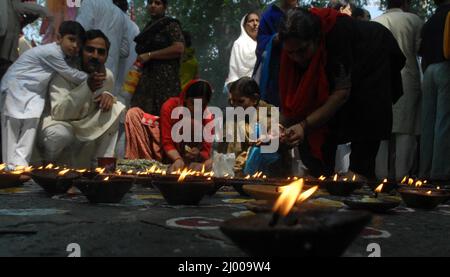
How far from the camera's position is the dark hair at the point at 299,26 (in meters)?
3.67

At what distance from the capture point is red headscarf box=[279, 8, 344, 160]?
4051 millimetres

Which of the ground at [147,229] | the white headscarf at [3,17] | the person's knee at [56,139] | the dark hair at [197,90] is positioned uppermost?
the white headscarf at [3,17]

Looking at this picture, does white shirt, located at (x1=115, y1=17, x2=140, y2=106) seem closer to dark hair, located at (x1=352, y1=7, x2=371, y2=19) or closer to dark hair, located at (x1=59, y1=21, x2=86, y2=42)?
dark hair, located at (x1=59, y1=21, x2=86, y2=42)

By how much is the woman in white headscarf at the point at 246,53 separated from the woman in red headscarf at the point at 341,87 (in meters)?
2.53

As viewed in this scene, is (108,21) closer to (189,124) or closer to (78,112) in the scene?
(78,112)

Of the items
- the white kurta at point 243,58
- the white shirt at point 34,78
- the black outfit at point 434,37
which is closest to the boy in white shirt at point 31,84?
the white shirt at point 34,78

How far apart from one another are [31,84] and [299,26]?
3240 mm

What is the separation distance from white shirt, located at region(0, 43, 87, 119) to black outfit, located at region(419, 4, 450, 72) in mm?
3821

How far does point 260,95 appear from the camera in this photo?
5.32 metres

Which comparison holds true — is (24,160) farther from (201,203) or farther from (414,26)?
(414,26)

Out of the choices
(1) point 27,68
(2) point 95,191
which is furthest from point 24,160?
(2) point 95,191

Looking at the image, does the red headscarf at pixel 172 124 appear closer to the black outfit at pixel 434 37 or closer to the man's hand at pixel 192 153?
the man's hand at pixel 192 153

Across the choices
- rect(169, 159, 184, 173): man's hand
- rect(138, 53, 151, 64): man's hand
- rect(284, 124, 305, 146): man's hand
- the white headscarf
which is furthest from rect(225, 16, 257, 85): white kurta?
rect(284, 124, 305, 146): man's hand
